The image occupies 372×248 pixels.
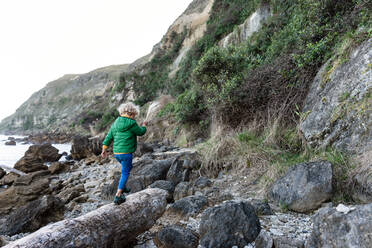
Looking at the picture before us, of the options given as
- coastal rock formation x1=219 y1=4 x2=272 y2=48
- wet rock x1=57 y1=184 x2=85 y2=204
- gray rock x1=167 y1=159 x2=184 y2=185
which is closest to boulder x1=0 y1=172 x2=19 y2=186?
wet rock x1=57 y1=184 x2=85 y2=204

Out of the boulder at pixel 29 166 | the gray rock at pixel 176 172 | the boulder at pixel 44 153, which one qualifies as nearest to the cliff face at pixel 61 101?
the boulder at pixel 44 153

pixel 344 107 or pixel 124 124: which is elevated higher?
pixel 124 124

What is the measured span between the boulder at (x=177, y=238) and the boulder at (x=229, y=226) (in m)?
0.13

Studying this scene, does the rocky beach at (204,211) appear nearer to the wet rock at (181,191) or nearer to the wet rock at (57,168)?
the wet rock at (181,191)

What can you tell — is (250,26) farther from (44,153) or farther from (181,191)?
(44,153)

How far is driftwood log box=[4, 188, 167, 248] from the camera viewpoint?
2.22 metres

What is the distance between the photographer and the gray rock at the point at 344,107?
3324 millimetres

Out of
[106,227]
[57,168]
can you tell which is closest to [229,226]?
[106,227]

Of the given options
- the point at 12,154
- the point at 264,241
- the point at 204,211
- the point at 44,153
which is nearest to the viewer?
the point at 264,241

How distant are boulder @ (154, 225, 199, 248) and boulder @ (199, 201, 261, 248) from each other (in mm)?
126

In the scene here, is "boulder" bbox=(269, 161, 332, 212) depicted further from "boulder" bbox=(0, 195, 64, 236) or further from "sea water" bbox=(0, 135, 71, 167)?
"sea water" bbox=(0, 135, 71, 167)

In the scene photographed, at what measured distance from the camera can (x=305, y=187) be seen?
313 centimetres

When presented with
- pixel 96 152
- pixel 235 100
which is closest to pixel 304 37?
pixel 235 100

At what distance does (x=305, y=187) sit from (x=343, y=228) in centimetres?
144
